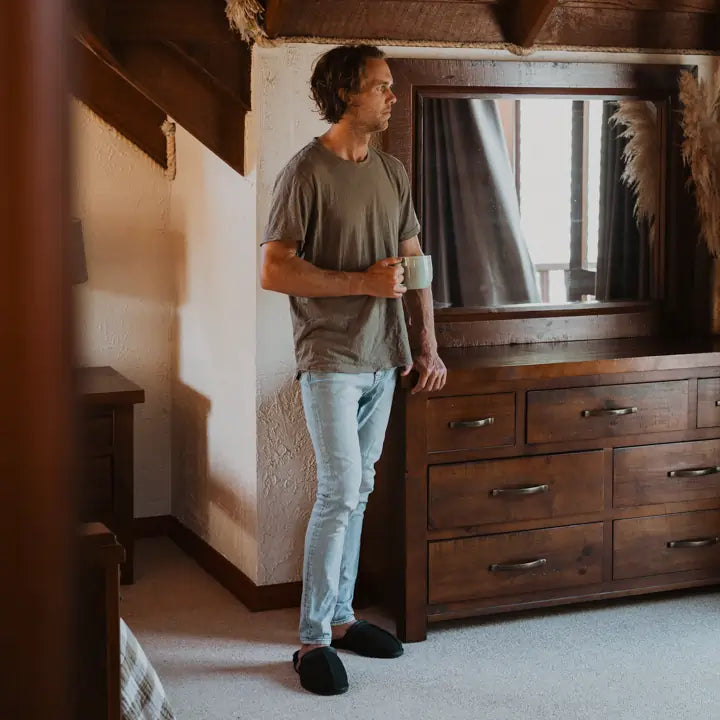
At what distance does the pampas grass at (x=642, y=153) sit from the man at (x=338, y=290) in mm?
1092

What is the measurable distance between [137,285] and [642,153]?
1.85 metres

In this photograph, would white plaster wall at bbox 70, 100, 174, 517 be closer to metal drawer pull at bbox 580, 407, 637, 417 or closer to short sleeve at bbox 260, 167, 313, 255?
short sleeve at bbox 260, 167, 313, 255

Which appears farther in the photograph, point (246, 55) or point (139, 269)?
point (139, 269)

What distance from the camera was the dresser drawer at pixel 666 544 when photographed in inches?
126

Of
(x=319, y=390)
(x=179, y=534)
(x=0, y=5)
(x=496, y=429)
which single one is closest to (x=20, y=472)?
(x=0, y=5)

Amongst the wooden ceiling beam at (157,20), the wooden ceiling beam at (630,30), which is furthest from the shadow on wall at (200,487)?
the wooden ceiling beam at (630,30)

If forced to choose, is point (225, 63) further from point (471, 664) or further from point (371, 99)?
point (471, 664)

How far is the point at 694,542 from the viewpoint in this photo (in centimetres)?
328

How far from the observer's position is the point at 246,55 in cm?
311

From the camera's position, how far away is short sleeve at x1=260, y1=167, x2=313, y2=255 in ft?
8.45

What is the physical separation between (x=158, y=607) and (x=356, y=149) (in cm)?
155

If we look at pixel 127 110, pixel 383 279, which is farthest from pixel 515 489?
pixel 127 110

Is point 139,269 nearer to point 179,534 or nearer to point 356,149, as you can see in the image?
point 179,534

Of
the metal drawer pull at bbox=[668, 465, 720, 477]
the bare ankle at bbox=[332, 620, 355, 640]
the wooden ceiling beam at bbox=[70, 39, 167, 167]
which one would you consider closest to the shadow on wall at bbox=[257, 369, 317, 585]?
the bare ankle at bbox=[332, 620, 355, 640]
